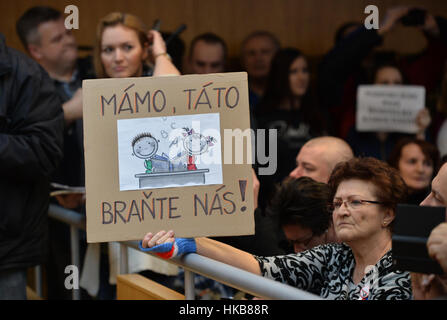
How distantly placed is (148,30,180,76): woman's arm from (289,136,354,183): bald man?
2.18 ft

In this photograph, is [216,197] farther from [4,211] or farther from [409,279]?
[4,211]

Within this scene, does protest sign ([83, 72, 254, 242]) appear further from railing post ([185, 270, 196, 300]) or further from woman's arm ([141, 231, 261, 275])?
railing post ([185, 270, 196, 300])

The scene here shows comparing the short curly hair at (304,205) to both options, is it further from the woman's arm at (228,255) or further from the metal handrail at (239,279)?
the metal handrail at (239,279)

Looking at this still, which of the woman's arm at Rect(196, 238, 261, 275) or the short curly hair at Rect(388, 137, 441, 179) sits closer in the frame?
the woman's arm at Rect(196, 238, 261, 275)

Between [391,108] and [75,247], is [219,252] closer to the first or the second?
[75,247]

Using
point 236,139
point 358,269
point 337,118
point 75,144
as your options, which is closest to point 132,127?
point 236,139

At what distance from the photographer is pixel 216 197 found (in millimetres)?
2113

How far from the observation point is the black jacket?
8.63ft

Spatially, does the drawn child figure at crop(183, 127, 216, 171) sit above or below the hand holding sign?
above

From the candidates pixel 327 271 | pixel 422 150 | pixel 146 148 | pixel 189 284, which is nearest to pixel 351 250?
pixel 327 271

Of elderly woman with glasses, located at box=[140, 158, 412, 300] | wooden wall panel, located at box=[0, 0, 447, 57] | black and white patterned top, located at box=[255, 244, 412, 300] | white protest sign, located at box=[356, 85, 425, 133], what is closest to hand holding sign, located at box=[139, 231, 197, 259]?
elderly woman with glasses, located at box=[140, 158, 412, 300]

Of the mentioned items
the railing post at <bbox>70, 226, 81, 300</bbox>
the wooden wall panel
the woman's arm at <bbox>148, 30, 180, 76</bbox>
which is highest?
the wooden wall panel
